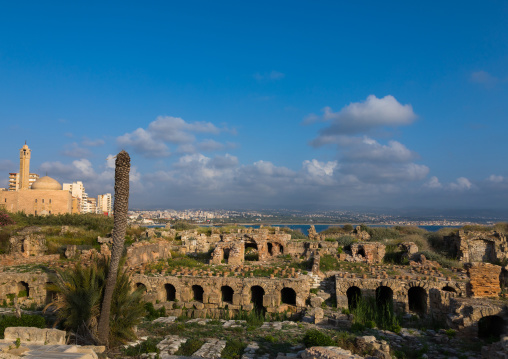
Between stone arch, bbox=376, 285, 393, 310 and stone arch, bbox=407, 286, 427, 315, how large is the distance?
1.05 m

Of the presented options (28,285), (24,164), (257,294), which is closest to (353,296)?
(257,294)

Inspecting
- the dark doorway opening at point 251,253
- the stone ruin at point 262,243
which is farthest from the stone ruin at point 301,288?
the dark doorway opening at point 251,253

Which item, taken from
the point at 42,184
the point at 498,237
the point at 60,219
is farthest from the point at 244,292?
the point at 42,184

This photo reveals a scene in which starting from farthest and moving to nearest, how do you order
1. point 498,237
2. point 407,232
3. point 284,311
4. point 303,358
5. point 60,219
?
point 407,232, point 60,219, point 498,237, point 284,311, point 303,358

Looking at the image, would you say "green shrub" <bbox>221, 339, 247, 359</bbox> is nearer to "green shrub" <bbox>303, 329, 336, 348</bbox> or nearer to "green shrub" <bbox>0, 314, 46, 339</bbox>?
"green shrub" <bbox>303, 329, 336, 348</bbox>

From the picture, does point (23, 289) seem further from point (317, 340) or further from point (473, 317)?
point (473, 317)

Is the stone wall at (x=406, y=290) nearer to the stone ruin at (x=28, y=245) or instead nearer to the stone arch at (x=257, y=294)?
the stone arch at (x=257, y=294)

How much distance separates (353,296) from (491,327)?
5952mm

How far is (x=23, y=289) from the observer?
16.4 metres

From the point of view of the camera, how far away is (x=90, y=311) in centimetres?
997

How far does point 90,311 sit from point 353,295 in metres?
12.1

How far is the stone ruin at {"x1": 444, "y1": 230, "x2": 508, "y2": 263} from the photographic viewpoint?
28.0 meters

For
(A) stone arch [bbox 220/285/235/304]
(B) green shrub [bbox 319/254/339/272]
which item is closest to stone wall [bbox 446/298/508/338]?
(B) green shrub [bbox 319/254/339/272]

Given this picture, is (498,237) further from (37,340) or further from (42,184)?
(42,184)
